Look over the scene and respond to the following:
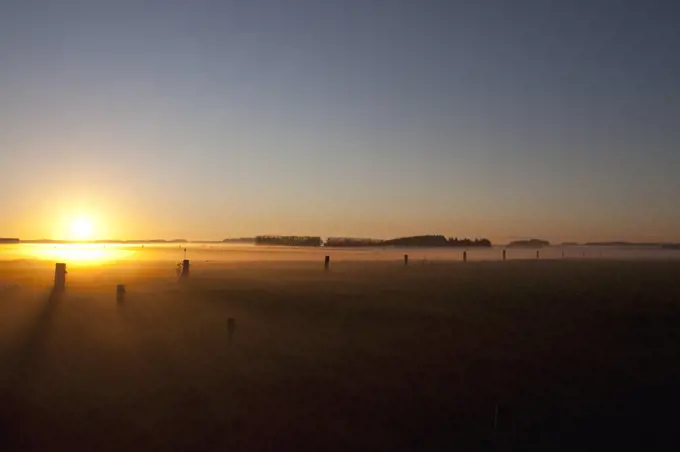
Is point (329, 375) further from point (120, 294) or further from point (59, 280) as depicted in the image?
point (59, 280)

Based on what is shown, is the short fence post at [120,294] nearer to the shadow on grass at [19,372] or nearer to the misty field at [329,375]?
the misty field at [329,375]

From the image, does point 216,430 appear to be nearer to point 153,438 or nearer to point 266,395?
point 153,438

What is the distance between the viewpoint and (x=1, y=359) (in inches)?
587

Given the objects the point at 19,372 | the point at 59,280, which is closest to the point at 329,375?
the point at 19,372

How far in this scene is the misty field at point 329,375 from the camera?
11.3 metres

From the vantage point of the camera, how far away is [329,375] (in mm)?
14852

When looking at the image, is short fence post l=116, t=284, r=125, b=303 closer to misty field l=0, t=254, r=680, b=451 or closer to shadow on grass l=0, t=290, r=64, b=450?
misty field l=0, t=254, r=680, b=451

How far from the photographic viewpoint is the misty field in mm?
11320

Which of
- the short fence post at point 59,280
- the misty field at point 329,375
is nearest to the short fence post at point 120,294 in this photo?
the misty field at point 329,375

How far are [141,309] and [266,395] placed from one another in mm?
11224

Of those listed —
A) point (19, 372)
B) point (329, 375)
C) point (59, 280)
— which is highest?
point (59, 280)

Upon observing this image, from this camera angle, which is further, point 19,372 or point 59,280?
point 59,280

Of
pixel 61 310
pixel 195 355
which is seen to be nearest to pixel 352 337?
pixel 195 355

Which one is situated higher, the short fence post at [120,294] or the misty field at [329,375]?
the short fence post at [120,294]
